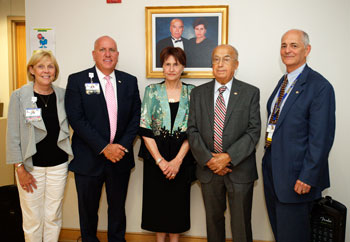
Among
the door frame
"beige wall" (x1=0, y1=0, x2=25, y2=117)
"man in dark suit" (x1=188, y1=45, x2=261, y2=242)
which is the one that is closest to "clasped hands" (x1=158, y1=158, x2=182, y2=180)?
"man in dark suit" (x1=188, y1=45, x2=261, y2=242)

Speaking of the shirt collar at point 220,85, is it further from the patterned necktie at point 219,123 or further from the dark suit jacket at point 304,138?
the dark suit jacket at point 304,138

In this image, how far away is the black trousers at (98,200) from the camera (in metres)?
2.46

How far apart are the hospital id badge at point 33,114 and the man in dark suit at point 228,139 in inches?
48.5

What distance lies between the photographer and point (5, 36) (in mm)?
5242

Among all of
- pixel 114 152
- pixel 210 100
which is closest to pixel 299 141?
pixel 210 100

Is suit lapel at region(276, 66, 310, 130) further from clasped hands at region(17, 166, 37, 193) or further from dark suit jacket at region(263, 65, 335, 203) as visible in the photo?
clasped hands at region(17, 166, 37, 193)

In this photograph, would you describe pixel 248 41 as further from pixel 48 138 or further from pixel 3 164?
pixel 3 164

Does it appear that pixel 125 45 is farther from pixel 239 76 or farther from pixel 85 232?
pixel 85 232

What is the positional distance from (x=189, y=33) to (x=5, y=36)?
4187 mm

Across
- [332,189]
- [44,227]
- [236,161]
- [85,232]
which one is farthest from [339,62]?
[44,227]

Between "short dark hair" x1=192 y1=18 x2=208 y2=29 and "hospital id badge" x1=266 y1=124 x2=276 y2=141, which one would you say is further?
"short dark hair" x1=192 y1=18 x2=208 y2=29

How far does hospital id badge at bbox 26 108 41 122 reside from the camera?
7.22 ft

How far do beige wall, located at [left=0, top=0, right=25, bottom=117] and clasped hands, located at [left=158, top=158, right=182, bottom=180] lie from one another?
13.9ft

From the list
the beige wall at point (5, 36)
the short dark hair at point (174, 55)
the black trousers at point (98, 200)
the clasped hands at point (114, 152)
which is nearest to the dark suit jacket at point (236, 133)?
the short dark hair at point (174, 55)
